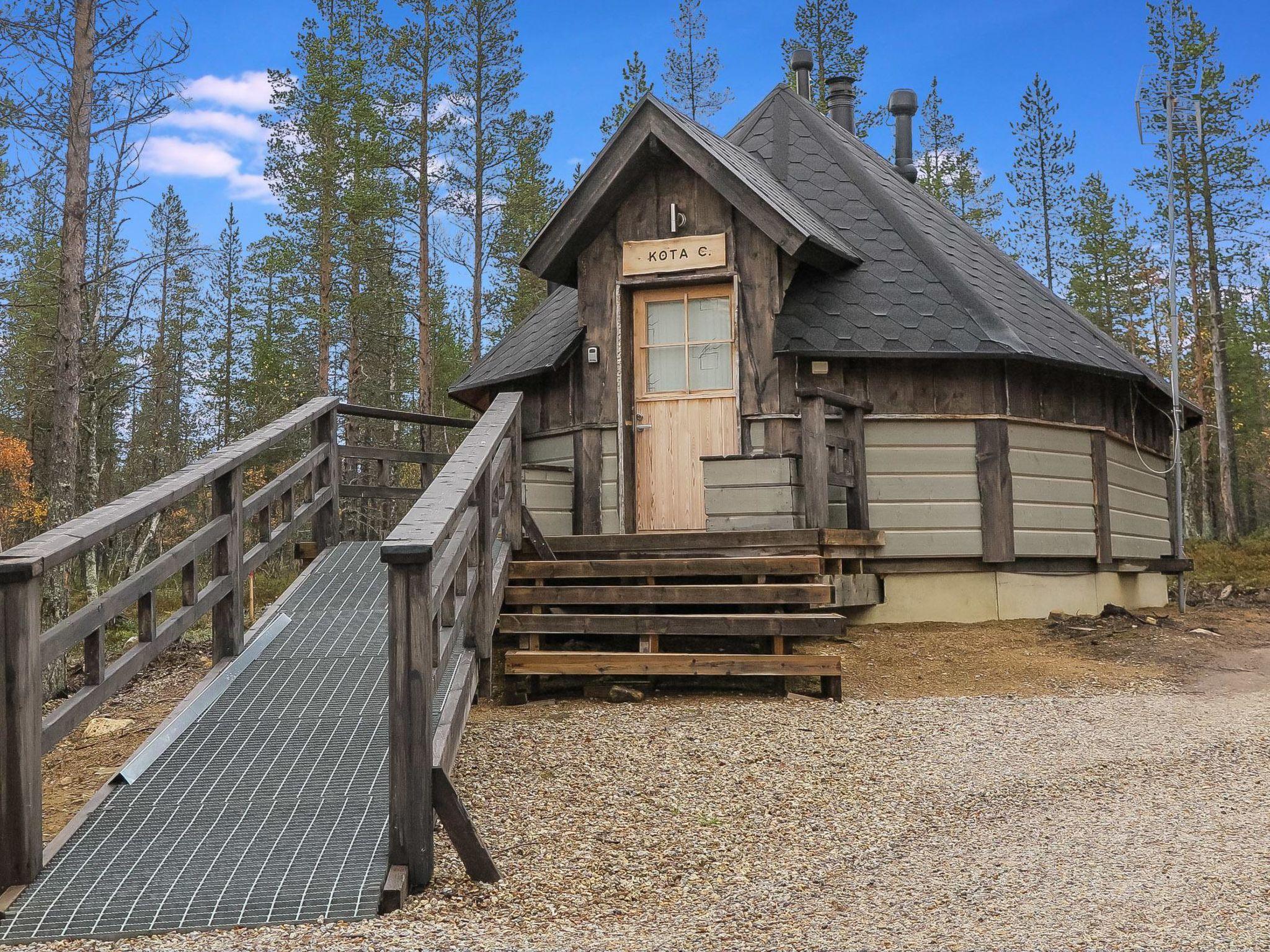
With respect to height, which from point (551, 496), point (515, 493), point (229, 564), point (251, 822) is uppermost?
point (551, 496)

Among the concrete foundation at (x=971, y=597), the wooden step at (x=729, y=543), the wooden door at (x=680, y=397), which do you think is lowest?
the concrete foundation at (x=971, y=597)

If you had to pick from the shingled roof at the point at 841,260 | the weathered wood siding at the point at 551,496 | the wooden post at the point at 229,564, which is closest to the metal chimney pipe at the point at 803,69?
the shingled roof at the point at 841,260

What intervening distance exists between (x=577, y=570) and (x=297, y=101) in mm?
19352

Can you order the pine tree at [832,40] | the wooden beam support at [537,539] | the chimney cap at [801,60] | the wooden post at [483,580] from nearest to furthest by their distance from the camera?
the wooden post at [483,580]
the wooden beam support at [537,539]
the chimney cap at [801,60]
the pine tree at [832,40]

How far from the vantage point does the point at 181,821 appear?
14.2 ft

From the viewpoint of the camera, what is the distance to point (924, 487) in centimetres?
1030

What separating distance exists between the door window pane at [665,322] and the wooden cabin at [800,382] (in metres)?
0.02

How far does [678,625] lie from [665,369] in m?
3.88

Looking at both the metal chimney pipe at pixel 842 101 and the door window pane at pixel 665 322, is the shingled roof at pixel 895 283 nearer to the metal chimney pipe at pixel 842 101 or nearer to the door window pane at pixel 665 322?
the door window pane at pixel 665 322

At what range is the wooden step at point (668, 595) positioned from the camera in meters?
7.13

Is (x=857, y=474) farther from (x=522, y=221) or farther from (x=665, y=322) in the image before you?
(x=522, y=221)

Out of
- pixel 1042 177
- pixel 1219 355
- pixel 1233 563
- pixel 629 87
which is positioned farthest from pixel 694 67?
pixel 1233 563

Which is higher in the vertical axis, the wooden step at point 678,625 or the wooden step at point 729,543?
the wooden step at point 729,543

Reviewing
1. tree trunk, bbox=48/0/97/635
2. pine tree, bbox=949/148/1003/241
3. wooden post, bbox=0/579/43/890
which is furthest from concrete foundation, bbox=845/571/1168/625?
pine tree, bbox=949/148/1003/241
